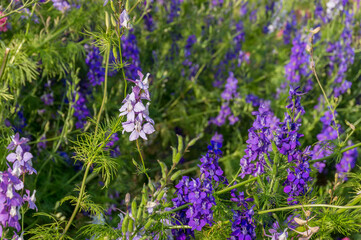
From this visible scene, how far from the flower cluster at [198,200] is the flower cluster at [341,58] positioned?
2195mm

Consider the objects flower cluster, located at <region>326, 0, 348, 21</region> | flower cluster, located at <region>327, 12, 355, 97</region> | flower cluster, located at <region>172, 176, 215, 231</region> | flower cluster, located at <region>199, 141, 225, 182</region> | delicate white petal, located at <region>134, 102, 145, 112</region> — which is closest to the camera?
delicate white petal, located at <region>134, 102, 145, 112</region>

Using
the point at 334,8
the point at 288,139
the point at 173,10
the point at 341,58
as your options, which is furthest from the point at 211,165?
the point at 334,8

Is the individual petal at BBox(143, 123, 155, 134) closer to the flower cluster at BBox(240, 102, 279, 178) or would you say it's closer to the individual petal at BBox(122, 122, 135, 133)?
the individual petal at BBox(122, 122, 135, 133)

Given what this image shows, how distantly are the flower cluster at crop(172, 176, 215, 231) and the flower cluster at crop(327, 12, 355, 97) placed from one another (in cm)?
219

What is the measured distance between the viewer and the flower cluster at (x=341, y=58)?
11.9 feet

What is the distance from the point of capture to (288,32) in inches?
178

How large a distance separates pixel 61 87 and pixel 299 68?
6.40 ft

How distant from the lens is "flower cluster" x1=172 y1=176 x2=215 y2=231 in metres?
1.72

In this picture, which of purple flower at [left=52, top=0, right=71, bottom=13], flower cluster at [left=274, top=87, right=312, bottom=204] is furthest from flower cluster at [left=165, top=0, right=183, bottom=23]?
flower cluster at [left=274, top=87, right=312, bottom=204]

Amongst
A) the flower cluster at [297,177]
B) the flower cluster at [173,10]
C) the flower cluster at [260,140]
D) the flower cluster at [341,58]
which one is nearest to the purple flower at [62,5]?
the flower cluster at [173,10]

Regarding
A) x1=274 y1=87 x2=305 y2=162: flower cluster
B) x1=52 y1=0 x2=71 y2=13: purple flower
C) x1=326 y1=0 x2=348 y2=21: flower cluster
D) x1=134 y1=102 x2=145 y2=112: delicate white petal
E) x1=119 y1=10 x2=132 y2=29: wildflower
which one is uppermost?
x1=119 y1=10 x2=132 y2=29: wildflower

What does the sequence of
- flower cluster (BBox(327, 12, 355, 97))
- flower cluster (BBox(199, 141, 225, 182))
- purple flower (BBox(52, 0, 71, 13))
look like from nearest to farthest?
1. flower cluster (BBox(199, 141, 225, 182))
2. purple flower (BBox(52, 0, 71, 13))
3. flower cluster (BBox(327, 12, 355, 97))

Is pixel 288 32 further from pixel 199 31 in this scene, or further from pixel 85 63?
pixel 85 63

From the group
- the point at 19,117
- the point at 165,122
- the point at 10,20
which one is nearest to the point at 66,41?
the point at 10,20
